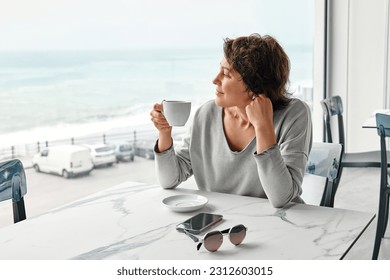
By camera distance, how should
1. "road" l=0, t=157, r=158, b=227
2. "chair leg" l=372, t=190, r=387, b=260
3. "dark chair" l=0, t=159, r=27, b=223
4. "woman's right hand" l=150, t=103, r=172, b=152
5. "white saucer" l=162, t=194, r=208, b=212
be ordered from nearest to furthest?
1. "white saucer" l=162, t=194, r=208, b=212
2. "dark chair" l=0, t=159, r=27, b=223
3. "woman's right hand" l=150, t=103, r=172, b=152
4. "chair leg" l=372, t=190, r=387, b=260
5. "road" l=0, t=157, r=158, b=227

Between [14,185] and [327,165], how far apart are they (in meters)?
0.92

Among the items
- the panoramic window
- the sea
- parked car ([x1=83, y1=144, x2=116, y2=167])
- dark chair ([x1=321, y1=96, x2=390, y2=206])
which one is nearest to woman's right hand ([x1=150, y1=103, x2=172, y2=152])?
the panoramic window

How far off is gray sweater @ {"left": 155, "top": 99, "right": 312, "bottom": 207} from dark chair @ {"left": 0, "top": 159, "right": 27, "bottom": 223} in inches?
15.2

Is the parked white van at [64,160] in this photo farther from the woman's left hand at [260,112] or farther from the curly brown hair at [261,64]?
the woman's left hand at [260,112]

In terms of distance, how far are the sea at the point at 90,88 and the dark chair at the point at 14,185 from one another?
93cm

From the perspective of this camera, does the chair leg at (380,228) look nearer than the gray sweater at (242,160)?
No

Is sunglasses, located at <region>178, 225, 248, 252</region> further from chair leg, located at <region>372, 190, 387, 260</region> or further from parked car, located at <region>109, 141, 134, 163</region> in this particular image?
parked car, located at <region>109, 141, 134, 163</region>

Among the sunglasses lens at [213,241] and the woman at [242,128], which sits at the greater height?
the woman at [242,128]

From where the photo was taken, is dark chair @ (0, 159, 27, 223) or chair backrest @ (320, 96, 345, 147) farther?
chair backrest @ (320, 96, 345, 147)

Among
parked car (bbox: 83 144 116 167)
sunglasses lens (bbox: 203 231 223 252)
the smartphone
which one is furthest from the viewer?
parked car (bbox: 83 144 116 167)

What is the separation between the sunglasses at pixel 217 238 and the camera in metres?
0.96

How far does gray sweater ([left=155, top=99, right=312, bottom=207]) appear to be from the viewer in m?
1.27

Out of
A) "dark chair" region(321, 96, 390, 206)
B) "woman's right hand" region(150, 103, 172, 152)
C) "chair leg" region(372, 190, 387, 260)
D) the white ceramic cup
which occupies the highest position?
the white ceramic cup

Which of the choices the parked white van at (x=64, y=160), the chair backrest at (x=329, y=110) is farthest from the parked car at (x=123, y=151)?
the chair backrest at (x=329, y=110)
